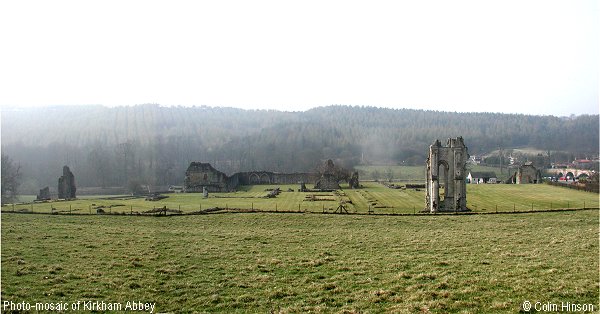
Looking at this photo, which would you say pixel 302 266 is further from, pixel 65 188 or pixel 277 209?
pixel 65 188

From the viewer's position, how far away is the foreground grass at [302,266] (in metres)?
11.9

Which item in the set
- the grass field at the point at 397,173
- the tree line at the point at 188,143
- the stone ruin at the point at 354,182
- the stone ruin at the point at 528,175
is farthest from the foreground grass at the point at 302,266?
the grass field at the point at 397,173

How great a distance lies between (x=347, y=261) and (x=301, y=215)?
1626 cm

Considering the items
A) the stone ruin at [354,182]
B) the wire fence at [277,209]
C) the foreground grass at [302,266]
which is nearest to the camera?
the foreground grass at [302,266]

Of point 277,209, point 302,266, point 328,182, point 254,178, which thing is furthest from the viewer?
point 254,178

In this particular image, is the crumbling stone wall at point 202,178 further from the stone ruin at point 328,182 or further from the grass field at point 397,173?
the grass field at point 397,173

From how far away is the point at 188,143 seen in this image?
448ft

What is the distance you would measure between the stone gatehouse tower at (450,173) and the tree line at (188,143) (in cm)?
5289

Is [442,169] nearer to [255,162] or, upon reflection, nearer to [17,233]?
[17,233]

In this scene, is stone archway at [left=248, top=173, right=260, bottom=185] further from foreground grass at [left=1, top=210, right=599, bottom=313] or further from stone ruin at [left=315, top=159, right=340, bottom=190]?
foreground grass at [left=1, top=210, right=599, bottom=313]

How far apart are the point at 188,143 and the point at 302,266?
124529mm

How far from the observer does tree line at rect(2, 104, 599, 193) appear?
98250mm

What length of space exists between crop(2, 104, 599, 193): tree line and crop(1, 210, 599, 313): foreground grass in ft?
190

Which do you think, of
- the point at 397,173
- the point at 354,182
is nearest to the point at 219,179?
the point at 354,182
